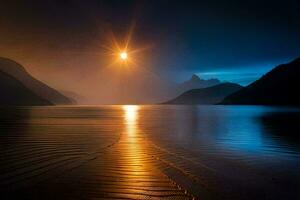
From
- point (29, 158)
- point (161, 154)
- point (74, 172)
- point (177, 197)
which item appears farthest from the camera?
point (161, 154)

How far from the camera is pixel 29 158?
21406mm

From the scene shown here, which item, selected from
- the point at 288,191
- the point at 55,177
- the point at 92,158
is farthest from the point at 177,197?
the point at 92,158

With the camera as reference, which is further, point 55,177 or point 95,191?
point 55,177

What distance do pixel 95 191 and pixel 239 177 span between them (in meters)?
7.97

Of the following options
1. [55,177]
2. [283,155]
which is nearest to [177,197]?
[55,177]

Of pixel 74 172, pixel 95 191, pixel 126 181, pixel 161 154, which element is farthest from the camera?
pixel 161 154

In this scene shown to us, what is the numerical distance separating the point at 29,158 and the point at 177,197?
13112 millimetres

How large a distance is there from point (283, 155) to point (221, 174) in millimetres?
10032

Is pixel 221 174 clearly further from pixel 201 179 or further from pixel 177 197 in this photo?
pixel 177 197

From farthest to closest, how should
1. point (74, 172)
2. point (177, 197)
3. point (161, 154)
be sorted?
point (161, 154) < point (74, 172) < point (177, 197)

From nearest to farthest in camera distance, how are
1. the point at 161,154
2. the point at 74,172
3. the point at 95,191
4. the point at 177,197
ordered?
the point at 177,197 < the point at 95,191 < the point at 74,172 < the point at 161,154

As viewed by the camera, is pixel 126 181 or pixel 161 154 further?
pixel 161 154

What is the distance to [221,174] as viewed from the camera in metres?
17.4

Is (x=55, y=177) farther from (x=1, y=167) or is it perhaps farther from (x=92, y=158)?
(x=92, y=158)
